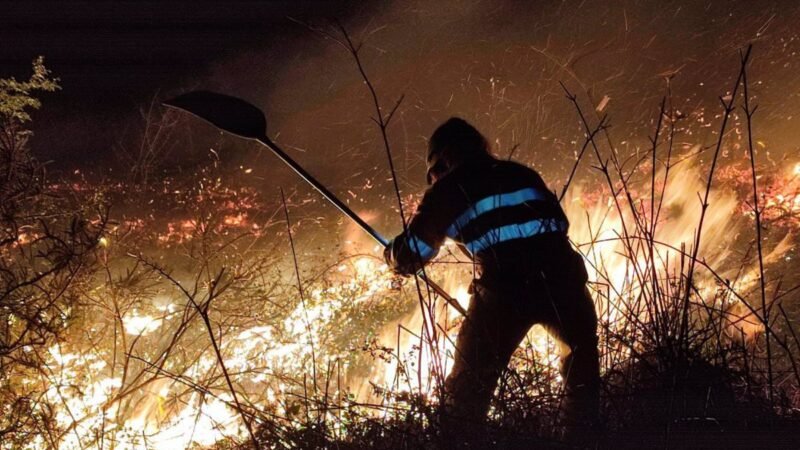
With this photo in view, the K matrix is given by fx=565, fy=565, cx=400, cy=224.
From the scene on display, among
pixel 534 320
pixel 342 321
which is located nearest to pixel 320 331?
pixel 342 321

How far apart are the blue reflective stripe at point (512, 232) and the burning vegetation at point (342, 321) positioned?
6.7 inches

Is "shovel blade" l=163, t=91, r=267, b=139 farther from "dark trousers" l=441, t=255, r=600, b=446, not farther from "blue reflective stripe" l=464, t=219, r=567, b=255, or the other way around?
"dark trousers" l=441, t=255, r=600, b=446

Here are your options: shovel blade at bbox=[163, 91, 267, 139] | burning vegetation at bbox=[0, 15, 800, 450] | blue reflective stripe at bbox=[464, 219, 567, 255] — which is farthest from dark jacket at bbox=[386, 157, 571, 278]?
shovel blade at bbox=[163, 91, 267, 139]

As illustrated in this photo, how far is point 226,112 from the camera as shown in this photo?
359cm

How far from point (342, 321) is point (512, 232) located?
5.10m

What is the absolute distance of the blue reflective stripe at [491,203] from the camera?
3.06 metres

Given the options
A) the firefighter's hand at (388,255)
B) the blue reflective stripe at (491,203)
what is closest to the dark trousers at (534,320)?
the blue reflective stripe at (491,203)

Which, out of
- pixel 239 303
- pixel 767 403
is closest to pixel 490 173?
pixel 767 403

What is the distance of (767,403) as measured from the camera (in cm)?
273

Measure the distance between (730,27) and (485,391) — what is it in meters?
11.2

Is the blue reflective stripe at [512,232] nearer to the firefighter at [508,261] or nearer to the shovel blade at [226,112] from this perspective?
the firefighter at [508,261]

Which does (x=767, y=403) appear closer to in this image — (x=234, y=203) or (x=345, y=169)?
(x=234, y=203)

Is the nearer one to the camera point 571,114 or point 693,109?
point 693,109

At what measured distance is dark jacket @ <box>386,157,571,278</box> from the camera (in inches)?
119
